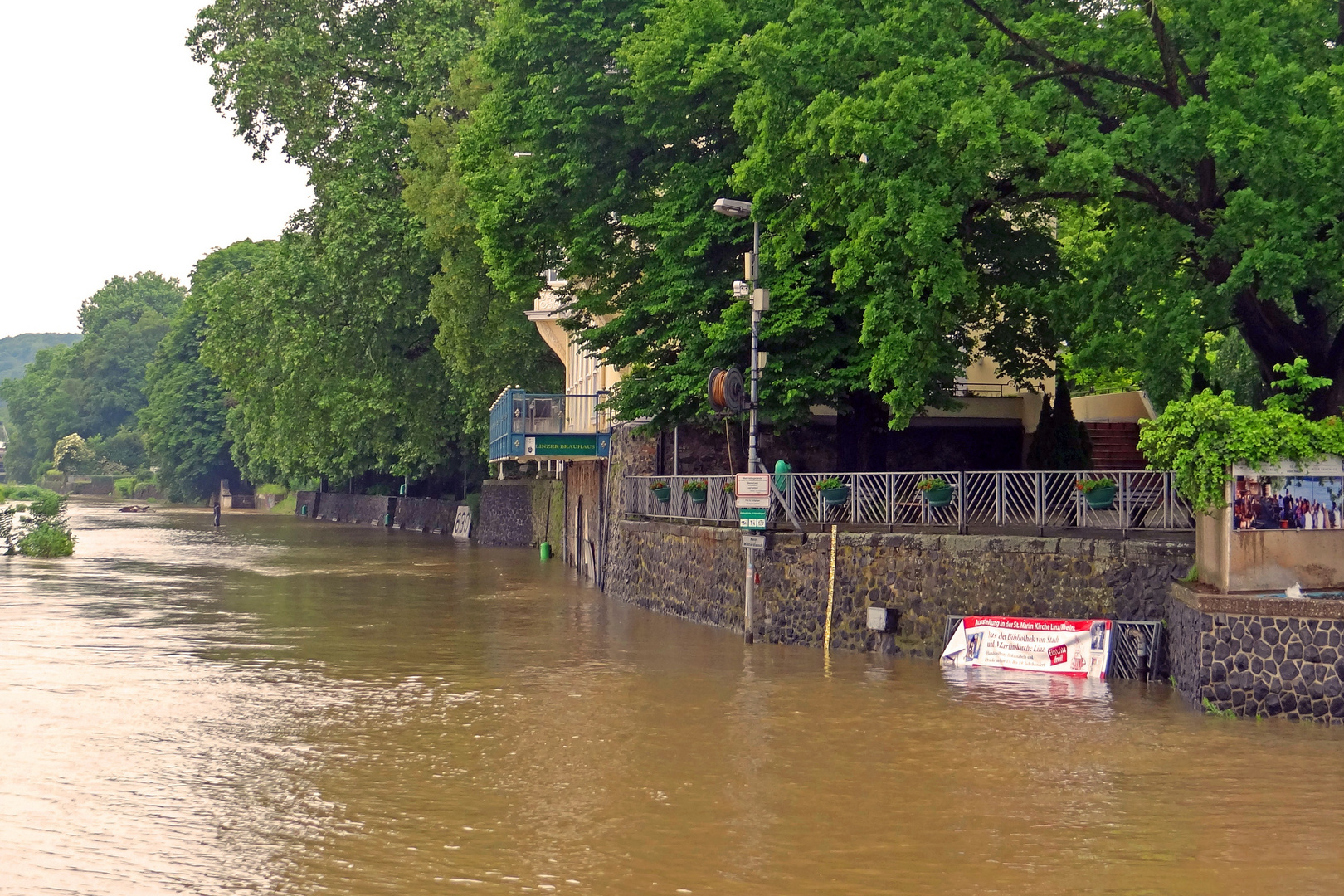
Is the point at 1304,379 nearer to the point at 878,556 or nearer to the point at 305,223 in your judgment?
the point at 878,556

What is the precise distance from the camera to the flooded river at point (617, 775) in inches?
457

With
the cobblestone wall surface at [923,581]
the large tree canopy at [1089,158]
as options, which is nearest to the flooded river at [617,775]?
the cobblestone wall surface at [923,581]

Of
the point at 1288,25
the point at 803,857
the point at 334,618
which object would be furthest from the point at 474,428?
the point at 803,857

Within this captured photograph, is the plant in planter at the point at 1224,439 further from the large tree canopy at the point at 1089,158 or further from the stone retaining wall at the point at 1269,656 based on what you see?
the large tree canopy at the point at 1089,158

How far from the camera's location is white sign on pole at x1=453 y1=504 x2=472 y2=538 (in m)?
66.1

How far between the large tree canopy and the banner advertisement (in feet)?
11.0

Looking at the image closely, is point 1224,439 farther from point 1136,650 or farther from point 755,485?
point 755,485

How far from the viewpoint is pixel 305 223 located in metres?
59.6

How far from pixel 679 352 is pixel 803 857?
1860 centimetres

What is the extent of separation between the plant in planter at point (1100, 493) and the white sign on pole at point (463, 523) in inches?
1806

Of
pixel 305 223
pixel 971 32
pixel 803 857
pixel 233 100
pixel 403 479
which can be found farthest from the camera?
pixel 403 479

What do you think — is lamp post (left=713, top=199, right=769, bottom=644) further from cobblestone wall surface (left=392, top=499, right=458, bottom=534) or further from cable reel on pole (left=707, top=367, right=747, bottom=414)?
cobblestone wall surface (left=392, top=499, right=458, bottom=534)

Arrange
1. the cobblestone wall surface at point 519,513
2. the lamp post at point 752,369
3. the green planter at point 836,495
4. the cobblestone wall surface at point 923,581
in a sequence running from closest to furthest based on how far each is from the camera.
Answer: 1. the cobblestone wall surface at point 923,581
2. the lamp post at point 752,369
3. the green planter at point 836,495
4. the cobblestone wall surface at point 519,513

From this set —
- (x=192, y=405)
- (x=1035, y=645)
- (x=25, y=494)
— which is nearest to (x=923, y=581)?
(x=1035, y=645)
